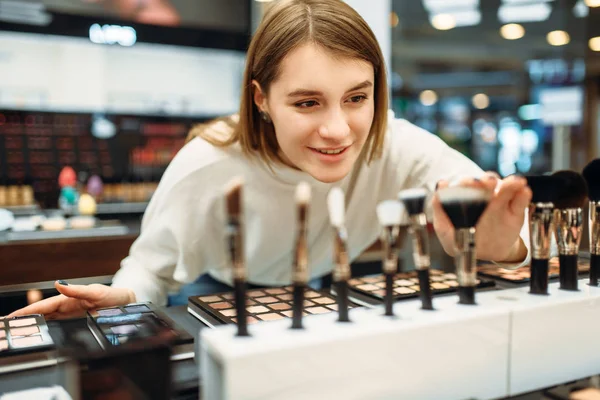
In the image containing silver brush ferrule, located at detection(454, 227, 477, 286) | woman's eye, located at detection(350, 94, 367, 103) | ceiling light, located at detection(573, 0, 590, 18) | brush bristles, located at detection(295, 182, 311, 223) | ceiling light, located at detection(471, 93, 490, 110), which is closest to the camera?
brush bristles, located at detection(295, 182, 311, 223)

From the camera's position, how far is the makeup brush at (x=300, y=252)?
42 centimetres

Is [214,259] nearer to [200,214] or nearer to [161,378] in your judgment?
[200,214]

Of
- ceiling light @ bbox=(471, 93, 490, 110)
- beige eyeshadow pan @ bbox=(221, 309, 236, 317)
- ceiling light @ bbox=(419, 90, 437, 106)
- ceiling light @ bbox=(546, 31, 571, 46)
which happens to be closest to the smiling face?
beige eyeshadow pan @ bbox=(221, 309, 236, 317)

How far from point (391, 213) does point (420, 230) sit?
40 mm

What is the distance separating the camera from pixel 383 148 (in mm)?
1134

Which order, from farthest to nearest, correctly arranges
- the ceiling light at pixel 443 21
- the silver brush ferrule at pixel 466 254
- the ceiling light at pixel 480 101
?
the ceiling light at pixel 480 101
the ceiling light at pixel 443 21
the silver brush ferrule at pixel 466 254

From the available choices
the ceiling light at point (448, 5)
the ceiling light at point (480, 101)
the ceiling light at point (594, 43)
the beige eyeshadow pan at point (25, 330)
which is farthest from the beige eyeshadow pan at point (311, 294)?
the ceiling light at point (480, 101)

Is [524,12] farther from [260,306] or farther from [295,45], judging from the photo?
[260,306]

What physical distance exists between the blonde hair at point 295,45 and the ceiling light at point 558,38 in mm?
3634

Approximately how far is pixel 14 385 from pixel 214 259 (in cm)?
61

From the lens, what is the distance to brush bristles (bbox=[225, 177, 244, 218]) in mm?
425

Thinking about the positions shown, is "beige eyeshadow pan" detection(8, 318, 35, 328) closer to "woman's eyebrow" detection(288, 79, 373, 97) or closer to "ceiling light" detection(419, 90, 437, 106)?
"woman's eyebrow" detection(288, 79, 373, 97)

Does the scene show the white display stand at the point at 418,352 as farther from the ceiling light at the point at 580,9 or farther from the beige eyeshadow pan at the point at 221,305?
the ceiling light at the point at 580,9

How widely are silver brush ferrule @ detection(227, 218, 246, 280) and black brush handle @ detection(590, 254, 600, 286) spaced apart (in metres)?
0.44
